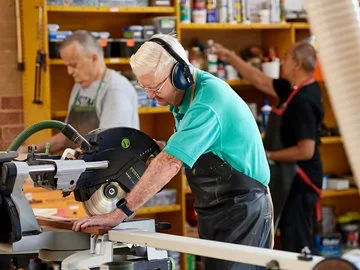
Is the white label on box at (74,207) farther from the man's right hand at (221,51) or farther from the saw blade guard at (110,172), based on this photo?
the man's right hand at (221,51)

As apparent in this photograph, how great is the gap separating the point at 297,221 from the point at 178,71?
271cm

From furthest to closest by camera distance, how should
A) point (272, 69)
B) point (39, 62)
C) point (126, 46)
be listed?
point (272, 69) < point (126, 46) < point (39, 62)

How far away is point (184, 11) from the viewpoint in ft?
19.3

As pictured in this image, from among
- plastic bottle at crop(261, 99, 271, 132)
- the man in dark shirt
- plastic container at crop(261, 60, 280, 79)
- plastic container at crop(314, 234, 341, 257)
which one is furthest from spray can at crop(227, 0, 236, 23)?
plastic container at crop(314, 234, 341, 257)

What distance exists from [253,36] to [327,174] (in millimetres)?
1283

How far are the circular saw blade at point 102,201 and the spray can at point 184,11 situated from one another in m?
3.16

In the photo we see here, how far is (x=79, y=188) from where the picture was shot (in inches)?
111

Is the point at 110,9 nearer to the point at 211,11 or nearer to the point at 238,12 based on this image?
the point at 211,11

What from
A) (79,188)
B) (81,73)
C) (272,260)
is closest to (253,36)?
(81,73)

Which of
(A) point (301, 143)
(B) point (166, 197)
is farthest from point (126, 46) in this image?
(A) point (301, 143)

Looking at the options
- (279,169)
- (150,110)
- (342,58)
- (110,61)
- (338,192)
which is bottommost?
(338,192)

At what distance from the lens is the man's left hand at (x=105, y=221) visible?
2.73 meters

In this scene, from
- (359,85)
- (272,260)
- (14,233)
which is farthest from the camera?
(14,233)

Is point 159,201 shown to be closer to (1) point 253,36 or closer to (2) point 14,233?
(1) point 253,36
